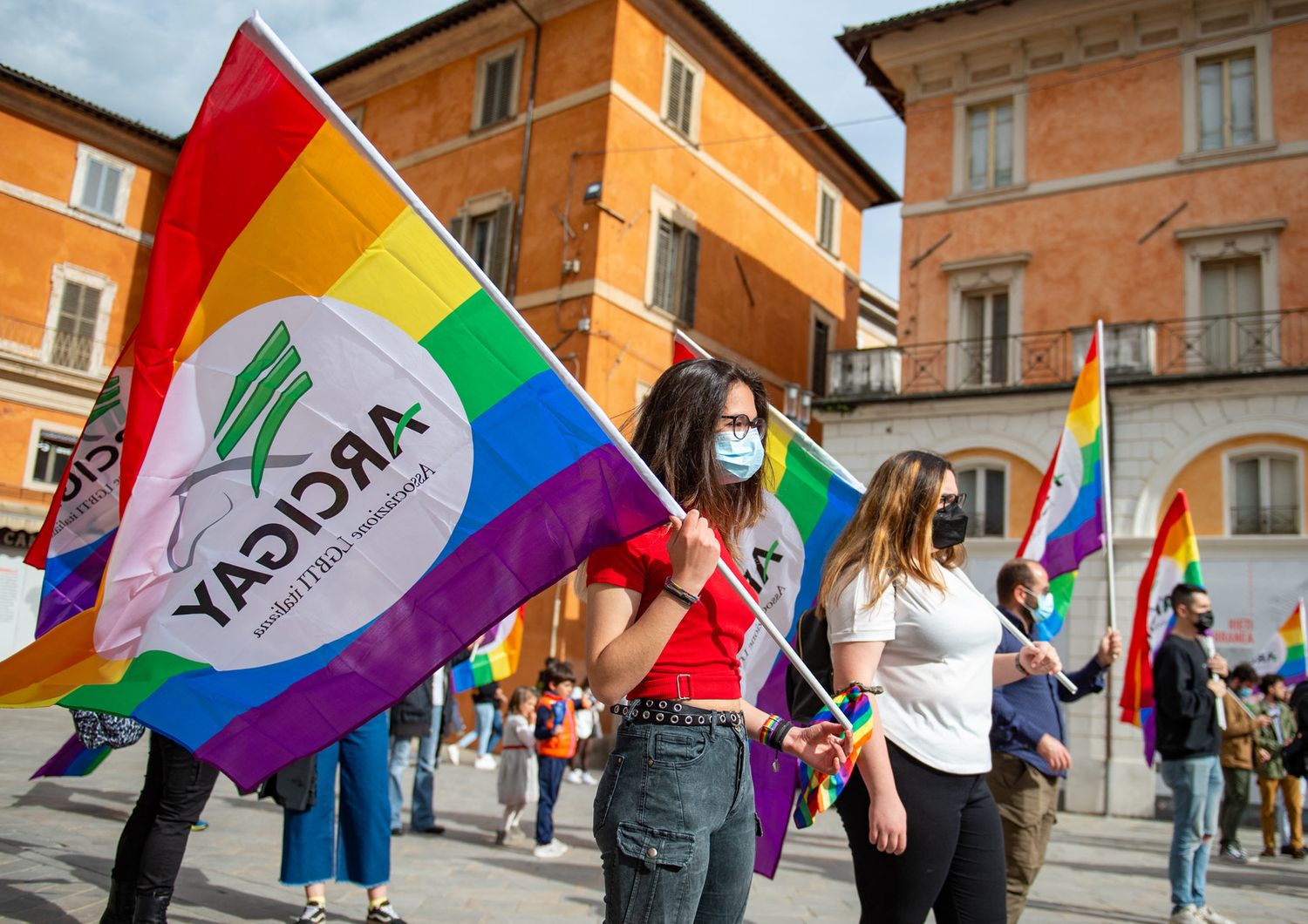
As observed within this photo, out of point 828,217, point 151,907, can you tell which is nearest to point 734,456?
point 151,907

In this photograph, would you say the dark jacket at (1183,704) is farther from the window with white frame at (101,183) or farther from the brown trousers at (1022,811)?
the window with white frame at (101,183)

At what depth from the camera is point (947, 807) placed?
322 cm

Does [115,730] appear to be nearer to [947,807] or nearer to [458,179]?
[947,807]

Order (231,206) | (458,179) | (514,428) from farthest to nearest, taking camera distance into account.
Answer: (458,179) < (231,206) < (514,428)

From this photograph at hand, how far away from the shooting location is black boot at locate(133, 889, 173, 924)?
388 cm

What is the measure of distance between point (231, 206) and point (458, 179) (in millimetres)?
20523

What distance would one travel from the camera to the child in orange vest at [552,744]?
→ 8.21 m

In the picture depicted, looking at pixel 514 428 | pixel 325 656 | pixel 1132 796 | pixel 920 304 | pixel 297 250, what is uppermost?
pixel 920 304

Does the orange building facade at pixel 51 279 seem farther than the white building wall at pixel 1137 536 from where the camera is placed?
Yes

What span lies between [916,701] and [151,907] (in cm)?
274

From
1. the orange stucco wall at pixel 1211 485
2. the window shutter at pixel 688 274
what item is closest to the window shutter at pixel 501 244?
the window shutter at pixel 688 274

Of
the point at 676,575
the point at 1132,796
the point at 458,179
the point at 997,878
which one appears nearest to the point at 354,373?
the point at 676,575

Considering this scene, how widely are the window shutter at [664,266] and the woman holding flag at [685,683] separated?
18.6m

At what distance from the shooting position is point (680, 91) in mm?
21922
